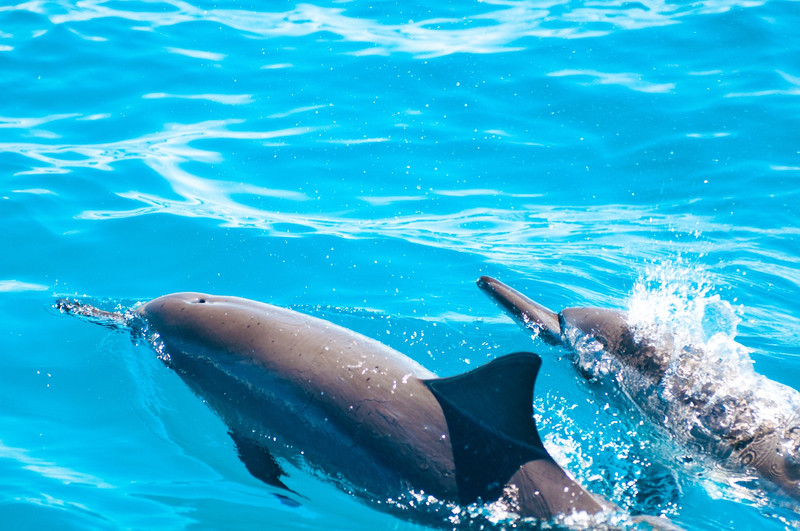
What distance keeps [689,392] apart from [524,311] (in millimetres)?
1450

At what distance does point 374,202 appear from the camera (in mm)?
10633

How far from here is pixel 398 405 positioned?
529 centimetres

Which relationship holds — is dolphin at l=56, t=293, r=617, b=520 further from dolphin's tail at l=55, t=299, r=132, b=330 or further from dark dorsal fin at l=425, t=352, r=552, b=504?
dolphin's tail at l=55, t=299, r=132, b=330

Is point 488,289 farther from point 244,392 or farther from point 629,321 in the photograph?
point 244,392

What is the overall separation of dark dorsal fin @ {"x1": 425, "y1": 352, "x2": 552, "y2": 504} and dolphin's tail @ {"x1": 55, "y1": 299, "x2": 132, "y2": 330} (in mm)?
3299

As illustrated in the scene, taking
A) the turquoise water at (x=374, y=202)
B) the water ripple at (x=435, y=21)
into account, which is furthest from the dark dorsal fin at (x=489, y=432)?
the water ripple at (x=435, y=21)

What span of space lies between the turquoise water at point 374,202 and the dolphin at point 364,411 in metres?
0.31

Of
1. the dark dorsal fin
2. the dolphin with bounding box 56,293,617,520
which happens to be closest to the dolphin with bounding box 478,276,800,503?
the dolphin with bounding box 56,293,617,520

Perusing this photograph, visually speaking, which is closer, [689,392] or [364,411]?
[364,411]

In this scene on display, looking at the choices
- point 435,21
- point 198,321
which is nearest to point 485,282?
point 198,321

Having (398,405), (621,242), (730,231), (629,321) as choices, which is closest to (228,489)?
(398,405)

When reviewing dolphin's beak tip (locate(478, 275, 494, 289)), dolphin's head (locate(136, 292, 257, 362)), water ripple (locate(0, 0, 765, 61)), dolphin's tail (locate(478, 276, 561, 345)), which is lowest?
dolphin's tail (locate(478, 276, 561, 345))

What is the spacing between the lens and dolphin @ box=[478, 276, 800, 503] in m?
5.99

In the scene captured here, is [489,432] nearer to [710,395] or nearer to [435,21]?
[710,395]
